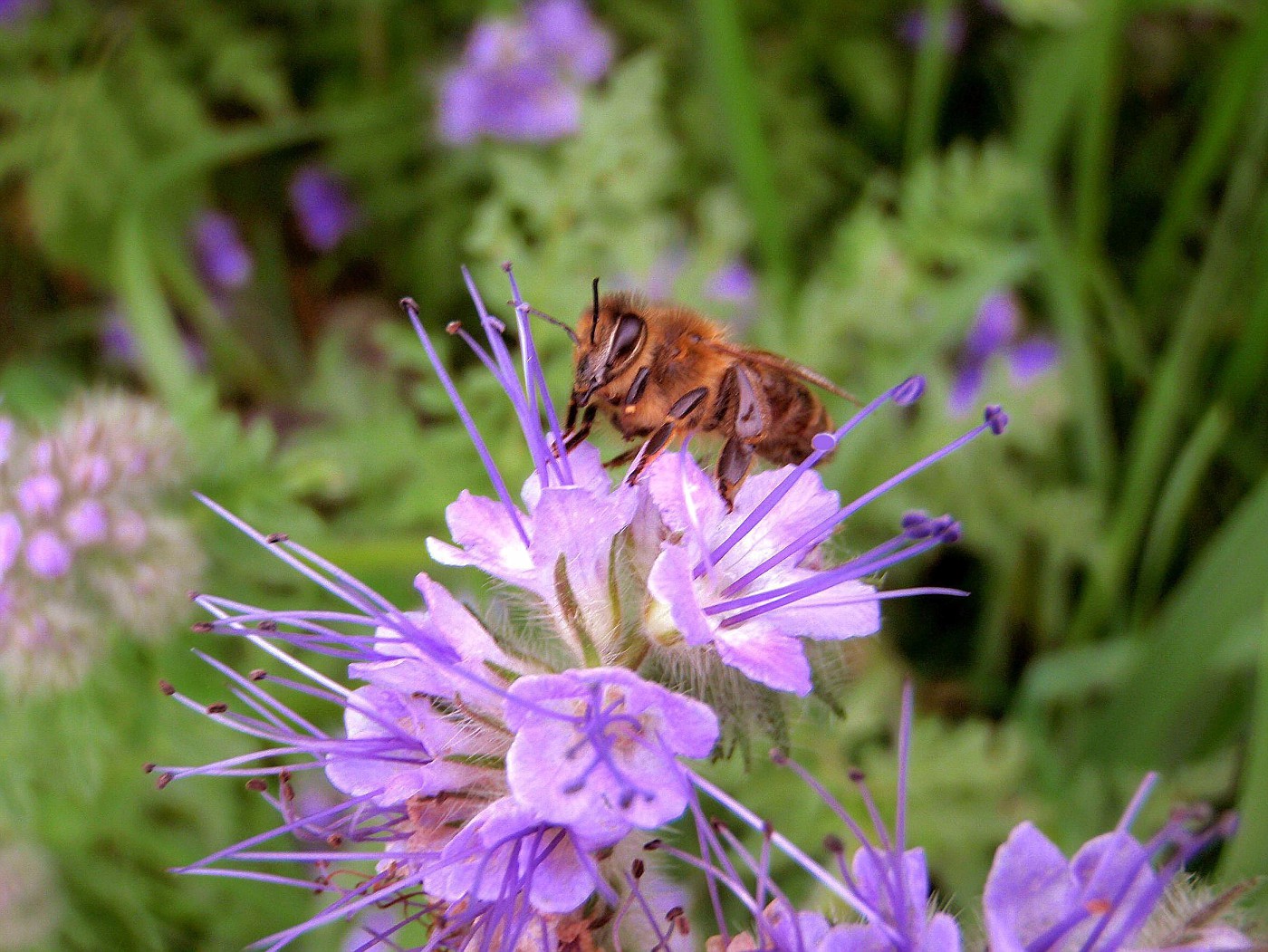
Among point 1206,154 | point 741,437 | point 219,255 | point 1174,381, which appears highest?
point 741,437

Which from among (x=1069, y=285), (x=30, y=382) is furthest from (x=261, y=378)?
(x=1069, y=285)

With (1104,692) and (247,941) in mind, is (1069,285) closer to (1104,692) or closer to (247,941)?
(1104,692)

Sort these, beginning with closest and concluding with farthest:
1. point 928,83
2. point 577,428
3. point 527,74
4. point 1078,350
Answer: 1. point 577,428
2. point 1078,350
3. point 928,83
4. point 527,74

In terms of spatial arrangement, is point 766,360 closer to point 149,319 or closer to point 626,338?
point 626,338

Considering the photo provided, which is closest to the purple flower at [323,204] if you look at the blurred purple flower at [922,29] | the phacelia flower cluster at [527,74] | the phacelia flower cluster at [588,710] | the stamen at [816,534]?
the phacelia flower cluster at [527,74]

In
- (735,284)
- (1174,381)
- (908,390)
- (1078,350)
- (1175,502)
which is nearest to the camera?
(908,390)

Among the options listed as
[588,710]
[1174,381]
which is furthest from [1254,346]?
[588,710]
